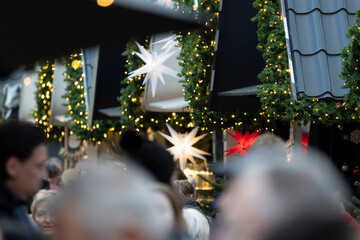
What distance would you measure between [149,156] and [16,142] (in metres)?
0.63

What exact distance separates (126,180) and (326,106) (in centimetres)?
692

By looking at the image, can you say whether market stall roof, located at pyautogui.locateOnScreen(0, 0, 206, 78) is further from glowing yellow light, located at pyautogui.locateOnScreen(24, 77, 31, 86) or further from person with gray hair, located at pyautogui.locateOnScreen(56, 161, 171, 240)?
glowing yellow light, located at pyautogui.locateOnScreen(24, 77, 31, 86)

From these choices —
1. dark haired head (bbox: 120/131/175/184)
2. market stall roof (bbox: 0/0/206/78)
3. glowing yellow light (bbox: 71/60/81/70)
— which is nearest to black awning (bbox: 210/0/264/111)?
market stall roof (bbox: 0/0/206/78)

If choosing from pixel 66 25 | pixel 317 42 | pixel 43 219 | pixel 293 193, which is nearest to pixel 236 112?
pixel 317 42

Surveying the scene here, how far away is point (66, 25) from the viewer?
3666 millimetres

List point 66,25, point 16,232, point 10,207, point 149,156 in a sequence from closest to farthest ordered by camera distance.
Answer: point 16,232 < point 10,207 < point 149,156 < point 66,25

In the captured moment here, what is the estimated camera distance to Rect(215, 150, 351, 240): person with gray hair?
1772 mm

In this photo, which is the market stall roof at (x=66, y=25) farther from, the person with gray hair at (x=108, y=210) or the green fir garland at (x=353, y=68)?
the green fir garland at (x=353, y=68)

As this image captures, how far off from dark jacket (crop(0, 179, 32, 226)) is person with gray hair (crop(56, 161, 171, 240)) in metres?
1.12

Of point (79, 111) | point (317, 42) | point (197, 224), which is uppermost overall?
point (317, 42)

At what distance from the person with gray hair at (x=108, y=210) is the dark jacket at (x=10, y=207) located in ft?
3.66

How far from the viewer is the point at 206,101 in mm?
11281

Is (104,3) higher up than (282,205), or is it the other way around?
(104,3)

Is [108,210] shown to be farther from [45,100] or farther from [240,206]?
[45,100]
